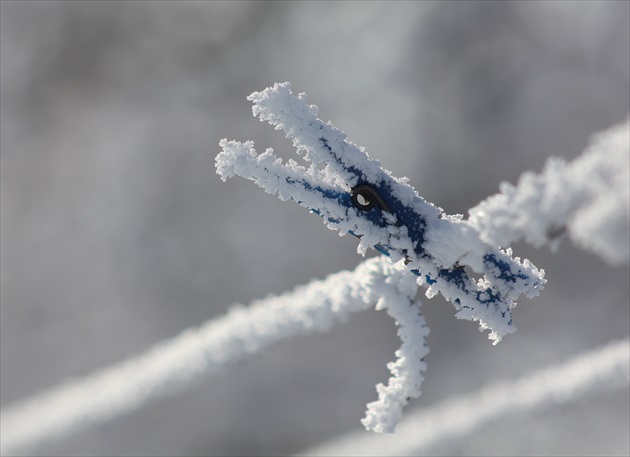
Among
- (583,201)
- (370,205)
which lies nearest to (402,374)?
(370,205)

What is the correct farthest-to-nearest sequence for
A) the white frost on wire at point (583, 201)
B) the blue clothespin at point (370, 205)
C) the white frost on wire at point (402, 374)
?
1. the white frost on wire at point (402, 374)
2. the blue clothespin at point (370, 205)
3. the white frost on wire at point (583, 201)

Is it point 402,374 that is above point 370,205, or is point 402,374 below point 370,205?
below

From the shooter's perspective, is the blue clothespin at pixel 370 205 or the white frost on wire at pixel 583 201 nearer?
the white frost on wire at pixel 583 201

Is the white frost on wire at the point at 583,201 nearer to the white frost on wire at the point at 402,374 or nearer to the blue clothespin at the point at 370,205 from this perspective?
the blue clothespin at the point at 370,205

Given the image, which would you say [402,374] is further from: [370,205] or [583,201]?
[583,201]

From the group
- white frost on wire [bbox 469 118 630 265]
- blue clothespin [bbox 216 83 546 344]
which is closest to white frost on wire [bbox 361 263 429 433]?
blue clothespin [bbox 216 83 546 344]

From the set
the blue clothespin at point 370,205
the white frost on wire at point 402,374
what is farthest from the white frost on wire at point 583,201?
the white frost on wire at point 402,374
